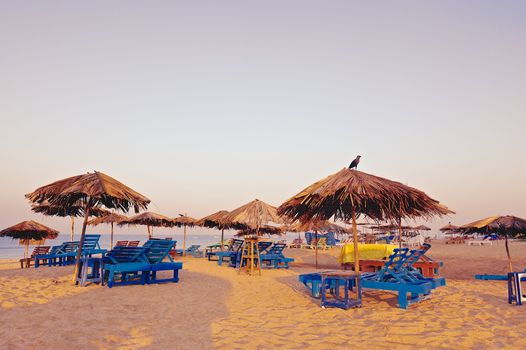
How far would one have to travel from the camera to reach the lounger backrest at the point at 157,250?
8.72 m

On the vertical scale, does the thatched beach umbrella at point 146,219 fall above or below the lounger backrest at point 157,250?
above

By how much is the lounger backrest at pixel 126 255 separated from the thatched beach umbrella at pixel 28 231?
9.77 meters

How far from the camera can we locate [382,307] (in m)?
6.12

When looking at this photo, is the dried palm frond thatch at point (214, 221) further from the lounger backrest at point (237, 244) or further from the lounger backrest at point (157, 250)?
the lounger backrest at point (157, 250)

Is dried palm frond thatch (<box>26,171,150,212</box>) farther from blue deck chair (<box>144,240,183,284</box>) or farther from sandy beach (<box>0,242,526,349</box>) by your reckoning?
sandy beach (<box>0,242,526,349</box>)

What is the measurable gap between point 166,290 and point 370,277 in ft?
15.0

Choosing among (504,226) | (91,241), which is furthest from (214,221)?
(504,226)

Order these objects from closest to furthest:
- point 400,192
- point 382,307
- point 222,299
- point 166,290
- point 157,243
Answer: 1. point 382,307
2. point 400,192
3. point 222,299
4. point 166,290
5. point 157,243

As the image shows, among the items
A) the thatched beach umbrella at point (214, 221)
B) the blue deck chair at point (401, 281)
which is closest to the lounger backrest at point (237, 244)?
the thatched beach umbrella at point (214, 221)

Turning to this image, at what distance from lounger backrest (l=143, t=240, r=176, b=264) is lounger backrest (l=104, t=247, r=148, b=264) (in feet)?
0.62

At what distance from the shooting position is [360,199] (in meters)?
6.61

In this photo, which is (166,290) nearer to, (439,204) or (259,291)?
(259,291)

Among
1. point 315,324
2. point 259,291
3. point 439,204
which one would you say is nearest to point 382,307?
point 315,324

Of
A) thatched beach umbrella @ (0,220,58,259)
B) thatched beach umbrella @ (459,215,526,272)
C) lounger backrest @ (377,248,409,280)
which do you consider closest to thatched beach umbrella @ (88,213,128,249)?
thatched beach umbrella @ (0,220,58,259)
